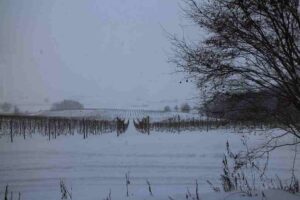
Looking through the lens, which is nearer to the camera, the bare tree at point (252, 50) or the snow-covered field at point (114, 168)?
the bare tree at point (252, 50)

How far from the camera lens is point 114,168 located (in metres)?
17.5

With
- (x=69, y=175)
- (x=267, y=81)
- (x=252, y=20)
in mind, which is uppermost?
(x=252, y=20)

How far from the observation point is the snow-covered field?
12.9 metres

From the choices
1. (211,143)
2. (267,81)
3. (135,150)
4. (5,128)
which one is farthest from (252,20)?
(5,128)

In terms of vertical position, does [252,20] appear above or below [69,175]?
above

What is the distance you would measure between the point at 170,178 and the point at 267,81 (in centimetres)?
644

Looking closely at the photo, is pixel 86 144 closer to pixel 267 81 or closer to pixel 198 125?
pixel 267 81

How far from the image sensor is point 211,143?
26547 millimetres

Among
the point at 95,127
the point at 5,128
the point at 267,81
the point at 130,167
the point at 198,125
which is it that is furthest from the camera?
the point at 198,125

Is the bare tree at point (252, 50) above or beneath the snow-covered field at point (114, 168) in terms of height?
above

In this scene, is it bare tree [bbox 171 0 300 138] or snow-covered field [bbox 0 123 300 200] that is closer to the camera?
bare tree [bbox 171 0 300 138]

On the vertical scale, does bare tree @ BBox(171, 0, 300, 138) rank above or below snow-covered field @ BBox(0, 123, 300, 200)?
above

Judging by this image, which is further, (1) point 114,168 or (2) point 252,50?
(1) point 114,168

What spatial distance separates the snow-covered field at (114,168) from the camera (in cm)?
1288
